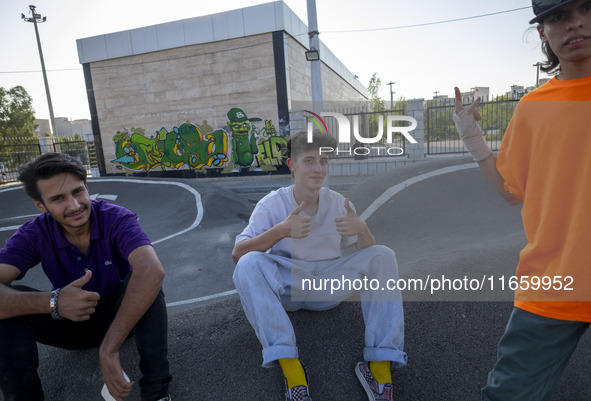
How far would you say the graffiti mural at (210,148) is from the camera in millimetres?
16344

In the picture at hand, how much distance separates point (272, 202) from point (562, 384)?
2.24m

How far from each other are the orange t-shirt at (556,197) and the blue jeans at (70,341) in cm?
199

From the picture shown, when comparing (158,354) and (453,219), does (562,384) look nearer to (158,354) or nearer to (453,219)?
(158,354)

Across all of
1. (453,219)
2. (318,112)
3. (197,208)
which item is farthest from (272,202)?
(318,112)

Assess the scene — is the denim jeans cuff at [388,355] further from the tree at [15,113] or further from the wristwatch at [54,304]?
the tree at [15,113]

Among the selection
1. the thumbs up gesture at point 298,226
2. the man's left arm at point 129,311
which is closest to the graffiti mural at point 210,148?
the thumbs up gesture at point 298,226

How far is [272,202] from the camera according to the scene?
8.89 ft

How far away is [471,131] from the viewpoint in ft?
6.36

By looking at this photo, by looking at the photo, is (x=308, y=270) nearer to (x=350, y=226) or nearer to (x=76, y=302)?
(x=350, y=226)

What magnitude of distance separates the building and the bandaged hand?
1326 cm

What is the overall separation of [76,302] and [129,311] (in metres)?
0.28

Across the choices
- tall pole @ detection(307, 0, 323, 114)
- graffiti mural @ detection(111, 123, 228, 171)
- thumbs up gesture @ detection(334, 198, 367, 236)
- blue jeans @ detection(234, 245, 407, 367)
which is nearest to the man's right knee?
blue jeans @ detection(234, 245, 407, 367)

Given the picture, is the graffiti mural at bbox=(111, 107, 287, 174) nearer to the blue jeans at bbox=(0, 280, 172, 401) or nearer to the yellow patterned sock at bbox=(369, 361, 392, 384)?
the blue jeans at bbox=(0, 280, 172, 401)

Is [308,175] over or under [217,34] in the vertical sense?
under
